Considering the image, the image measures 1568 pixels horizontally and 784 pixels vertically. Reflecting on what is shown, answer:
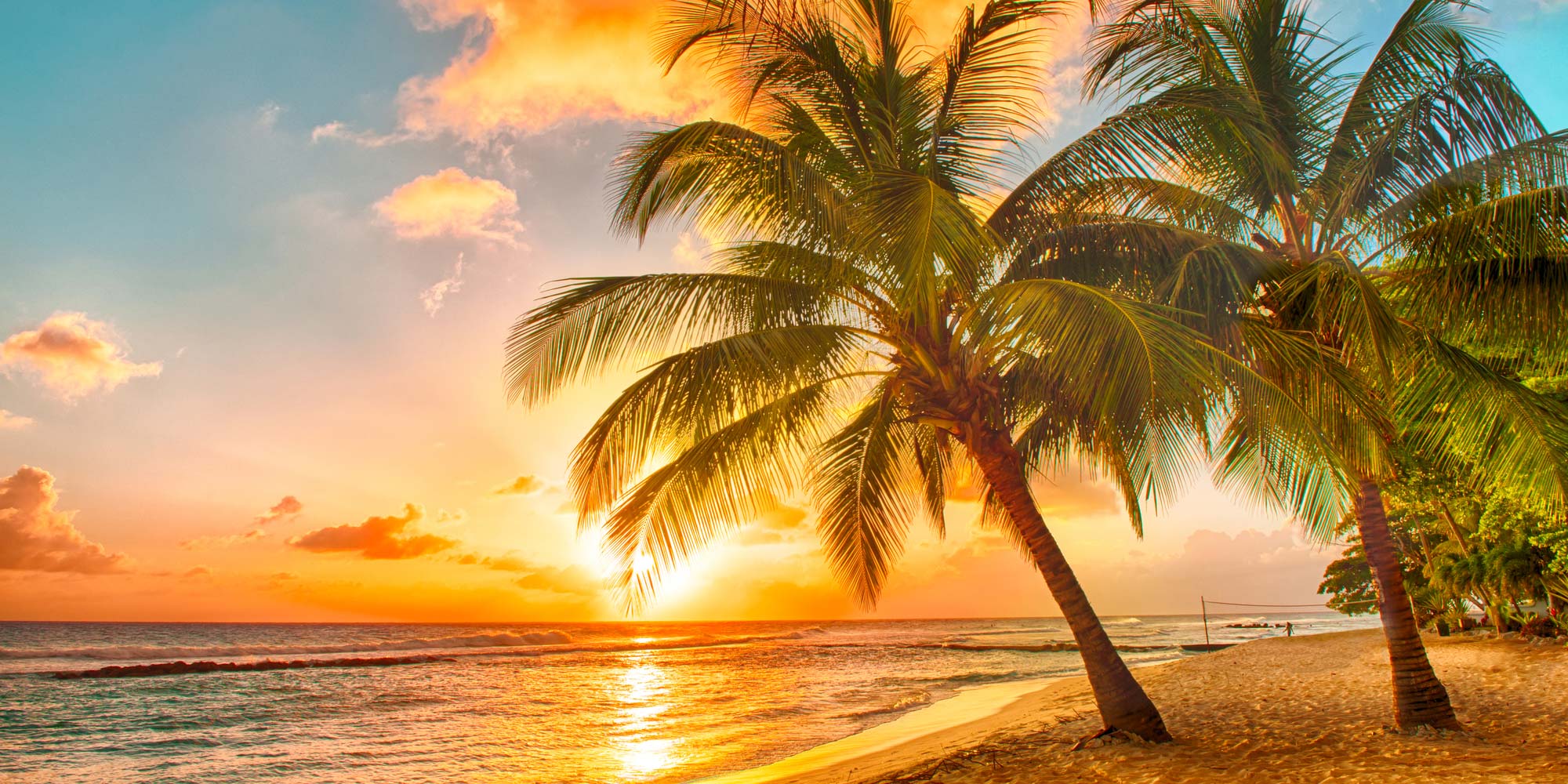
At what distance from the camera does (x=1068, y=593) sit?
624 cm

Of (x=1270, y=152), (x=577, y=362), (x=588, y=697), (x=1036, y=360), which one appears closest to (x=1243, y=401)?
(x=1036, y=360)

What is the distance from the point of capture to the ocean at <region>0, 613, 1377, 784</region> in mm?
10117

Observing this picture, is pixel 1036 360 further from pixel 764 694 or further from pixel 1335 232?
pixel 764 694

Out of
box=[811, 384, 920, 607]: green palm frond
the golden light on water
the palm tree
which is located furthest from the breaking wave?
the palm tree

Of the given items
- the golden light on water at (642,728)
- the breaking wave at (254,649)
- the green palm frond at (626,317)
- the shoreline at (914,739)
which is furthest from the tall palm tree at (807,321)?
the breaking wave at (254,649)

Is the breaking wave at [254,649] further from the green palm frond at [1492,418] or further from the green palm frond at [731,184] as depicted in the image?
the green palm frond at [1492,418]

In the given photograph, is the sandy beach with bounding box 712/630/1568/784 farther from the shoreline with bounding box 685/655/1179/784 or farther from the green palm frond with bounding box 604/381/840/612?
the green palm frond with bounding box 604/381/840/612

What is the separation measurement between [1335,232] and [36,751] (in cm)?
1833

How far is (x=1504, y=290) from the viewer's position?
5.66 meters

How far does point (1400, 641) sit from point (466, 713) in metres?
14.9

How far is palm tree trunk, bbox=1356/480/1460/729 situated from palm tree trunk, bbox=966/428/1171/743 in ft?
5.69

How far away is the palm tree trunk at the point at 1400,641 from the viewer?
18.9 ft

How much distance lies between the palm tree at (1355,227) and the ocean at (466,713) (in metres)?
7.22

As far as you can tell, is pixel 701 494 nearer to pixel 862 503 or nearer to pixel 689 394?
pixel 689 394
